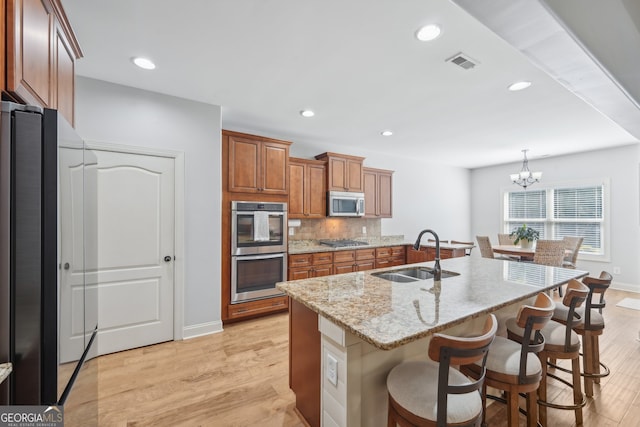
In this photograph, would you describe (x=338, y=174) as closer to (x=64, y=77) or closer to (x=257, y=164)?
(x=257, y=164)

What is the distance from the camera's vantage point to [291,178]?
4.38 metres

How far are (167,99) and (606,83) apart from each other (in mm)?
3915

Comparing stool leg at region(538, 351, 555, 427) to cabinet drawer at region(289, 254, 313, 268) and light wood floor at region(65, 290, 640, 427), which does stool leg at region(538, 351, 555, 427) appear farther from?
cabinet drawer at region(289, 254, 313, 268)

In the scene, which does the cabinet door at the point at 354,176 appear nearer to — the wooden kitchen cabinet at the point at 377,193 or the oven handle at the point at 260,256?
the wooden kitchen cabinet at the point at 377,193

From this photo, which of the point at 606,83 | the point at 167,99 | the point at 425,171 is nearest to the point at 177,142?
the point at 167,99

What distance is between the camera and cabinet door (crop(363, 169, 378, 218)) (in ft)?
17.5

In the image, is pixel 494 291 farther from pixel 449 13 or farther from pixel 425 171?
pixel 425 171

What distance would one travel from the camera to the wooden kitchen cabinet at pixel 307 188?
440 centimetres

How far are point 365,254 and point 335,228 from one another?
30.8 inches

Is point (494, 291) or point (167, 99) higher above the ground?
point (167, 99)

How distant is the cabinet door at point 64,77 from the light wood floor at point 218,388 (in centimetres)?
145

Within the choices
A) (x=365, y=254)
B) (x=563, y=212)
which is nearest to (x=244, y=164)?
(x=365, y=254)

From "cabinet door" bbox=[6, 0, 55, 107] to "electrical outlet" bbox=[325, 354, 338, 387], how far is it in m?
1.71

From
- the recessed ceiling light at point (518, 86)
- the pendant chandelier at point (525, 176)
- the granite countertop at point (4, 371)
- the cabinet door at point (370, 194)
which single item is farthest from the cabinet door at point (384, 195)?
the granite countertop at point (4, 371)
